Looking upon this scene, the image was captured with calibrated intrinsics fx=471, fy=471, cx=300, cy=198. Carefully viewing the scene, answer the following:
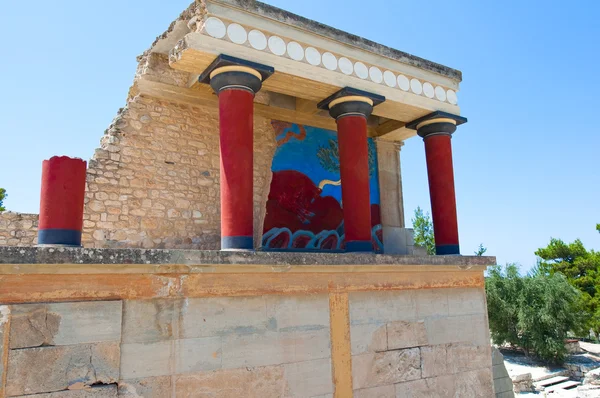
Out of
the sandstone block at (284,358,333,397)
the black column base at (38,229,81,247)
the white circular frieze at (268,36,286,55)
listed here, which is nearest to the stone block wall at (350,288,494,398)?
the sandstone block at (284,358,333,397)

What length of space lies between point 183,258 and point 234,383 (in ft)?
4.30

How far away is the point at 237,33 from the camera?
5.75 m

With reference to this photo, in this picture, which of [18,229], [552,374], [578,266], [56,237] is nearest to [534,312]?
[552,374]

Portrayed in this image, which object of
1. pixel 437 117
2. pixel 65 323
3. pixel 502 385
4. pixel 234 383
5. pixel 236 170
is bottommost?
pixel 502 385

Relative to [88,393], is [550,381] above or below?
below

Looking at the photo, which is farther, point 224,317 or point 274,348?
point 274,348

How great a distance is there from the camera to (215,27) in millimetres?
5590

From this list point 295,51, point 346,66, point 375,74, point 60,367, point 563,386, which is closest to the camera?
point 60,367

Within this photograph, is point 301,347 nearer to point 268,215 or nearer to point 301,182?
point 268,215

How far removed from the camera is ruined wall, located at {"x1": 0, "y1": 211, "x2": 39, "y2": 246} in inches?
230

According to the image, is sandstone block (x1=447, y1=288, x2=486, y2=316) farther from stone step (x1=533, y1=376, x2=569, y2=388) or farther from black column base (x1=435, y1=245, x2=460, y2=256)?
stone step (x1=533, y1=376, x2=569, y2=388)

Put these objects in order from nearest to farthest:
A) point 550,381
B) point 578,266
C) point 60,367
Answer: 1. point 60,367
2. point 550,381
3. point 578,266

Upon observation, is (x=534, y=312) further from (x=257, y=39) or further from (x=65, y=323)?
(x=65, y=323)

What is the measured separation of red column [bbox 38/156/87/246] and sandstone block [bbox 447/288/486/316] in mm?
4841
